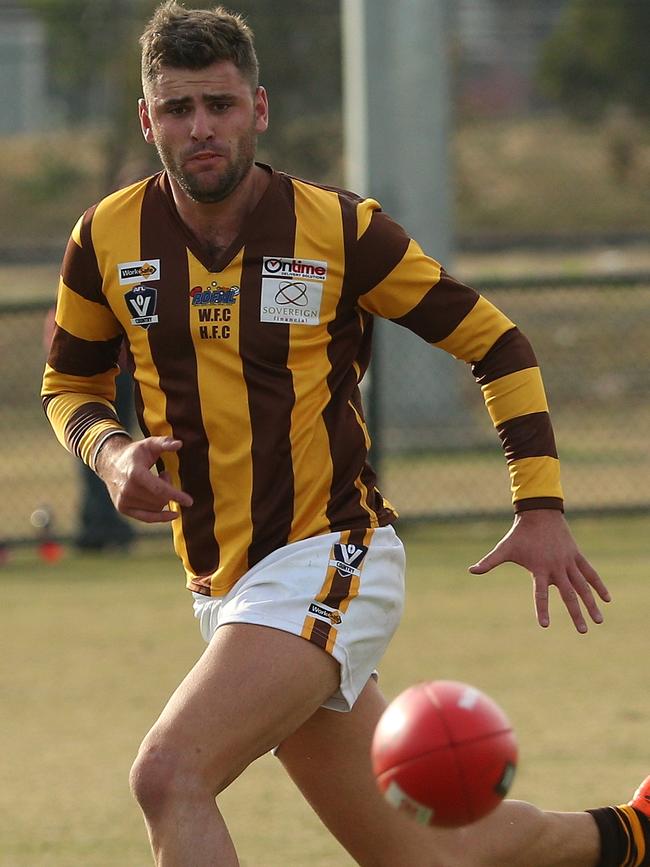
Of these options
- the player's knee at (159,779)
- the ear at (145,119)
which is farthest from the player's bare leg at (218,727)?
the ear at (145,119)

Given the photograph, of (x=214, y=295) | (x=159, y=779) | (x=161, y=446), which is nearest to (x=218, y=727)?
(x=159, y=779)

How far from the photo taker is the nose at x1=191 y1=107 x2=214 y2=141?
4.29 m

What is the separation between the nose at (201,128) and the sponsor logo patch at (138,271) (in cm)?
34

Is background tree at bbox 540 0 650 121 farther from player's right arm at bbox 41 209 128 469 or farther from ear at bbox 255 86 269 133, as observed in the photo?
player's right arm at bbox 41 209 128 469

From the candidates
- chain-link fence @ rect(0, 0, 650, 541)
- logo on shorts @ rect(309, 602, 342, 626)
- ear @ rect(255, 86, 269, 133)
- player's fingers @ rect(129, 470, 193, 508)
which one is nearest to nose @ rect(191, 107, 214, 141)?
ear @ rect(255, 86, 269, 133)

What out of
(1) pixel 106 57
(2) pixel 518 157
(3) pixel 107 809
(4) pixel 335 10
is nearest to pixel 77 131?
(1) pixel 106 57

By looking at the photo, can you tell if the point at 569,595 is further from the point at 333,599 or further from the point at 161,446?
the point at 161,446

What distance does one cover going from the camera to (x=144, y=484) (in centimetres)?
402

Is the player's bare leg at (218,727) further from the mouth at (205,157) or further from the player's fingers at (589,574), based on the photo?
the mouth at (205,157)

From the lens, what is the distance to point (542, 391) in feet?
14.4

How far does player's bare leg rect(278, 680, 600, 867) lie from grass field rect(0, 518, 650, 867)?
3.15 feet

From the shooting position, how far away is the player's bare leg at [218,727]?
12.7 ft

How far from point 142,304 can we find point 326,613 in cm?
92

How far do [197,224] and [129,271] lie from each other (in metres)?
0.22
